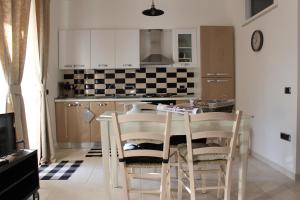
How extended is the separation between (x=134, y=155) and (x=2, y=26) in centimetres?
187

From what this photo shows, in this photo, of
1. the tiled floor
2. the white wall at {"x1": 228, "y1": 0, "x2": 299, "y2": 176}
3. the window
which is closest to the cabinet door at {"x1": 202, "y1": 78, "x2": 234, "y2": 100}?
the white wall at {"x1": 228, "y1": 0, "x2": 299, "y2": 176}

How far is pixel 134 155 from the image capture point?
7.15ft

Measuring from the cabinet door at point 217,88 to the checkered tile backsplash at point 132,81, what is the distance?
0.51 meters

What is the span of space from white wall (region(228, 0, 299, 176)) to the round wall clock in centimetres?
7

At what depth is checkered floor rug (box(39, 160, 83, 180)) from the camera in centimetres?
331

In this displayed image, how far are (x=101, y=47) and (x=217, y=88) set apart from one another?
211cm

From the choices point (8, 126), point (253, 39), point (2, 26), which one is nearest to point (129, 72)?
point (253, 39)

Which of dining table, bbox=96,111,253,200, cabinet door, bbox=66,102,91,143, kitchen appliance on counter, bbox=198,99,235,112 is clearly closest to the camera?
dining table, bbox=96,111,253,200

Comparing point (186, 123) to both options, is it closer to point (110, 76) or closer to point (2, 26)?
point (2, 26)

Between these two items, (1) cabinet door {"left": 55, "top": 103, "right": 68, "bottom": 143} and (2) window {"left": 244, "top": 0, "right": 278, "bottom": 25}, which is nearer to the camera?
(2) window {"left": 244, "top": 0, "right": 278, "bottom": 25}

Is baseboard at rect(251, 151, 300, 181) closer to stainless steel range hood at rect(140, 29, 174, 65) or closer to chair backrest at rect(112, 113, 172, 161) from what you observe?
chair backrest at rect(112, 113, 172, 161)

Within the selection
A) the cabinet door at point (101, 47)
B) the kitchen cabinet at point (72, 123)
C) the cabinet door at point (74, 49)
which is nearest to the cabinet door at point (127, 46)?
the cabinet door at point (101, 47)

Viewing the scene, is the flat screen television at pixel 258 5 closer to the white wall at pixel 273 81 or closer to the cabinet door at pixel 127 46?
the white wall at pixel 273 81

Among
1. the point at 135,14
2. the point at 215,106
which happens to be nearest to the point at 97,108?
the point at 135,14
